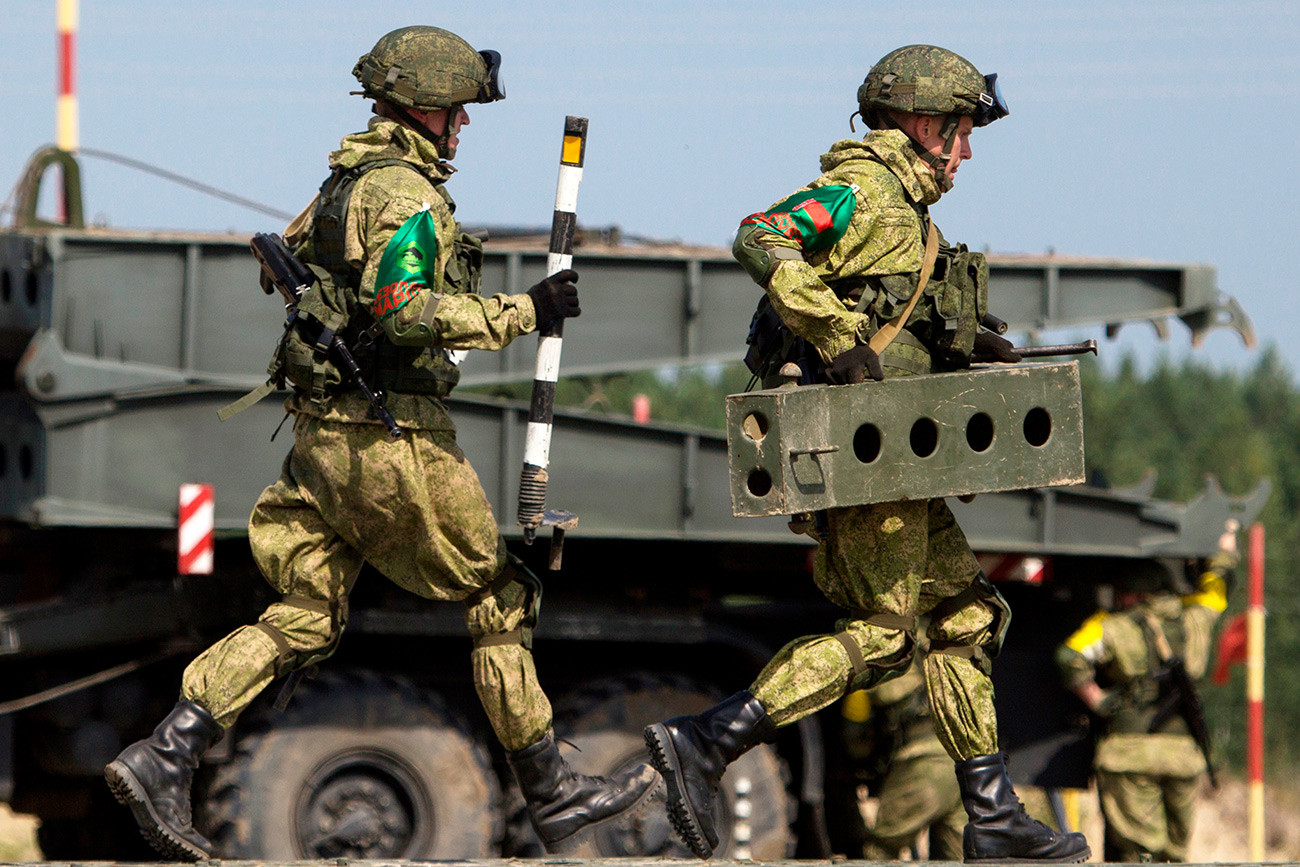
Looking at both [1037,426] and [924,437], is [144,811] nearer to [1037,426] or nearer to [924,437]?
[924,437]

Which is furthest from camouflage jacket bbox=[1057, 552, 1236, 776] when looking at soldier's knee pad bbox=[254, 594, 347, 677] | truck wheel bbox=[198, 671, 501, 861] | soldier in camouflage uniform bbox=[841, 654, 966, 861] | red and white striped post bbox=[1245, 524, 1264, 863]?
soldier's knee pad bbox=[254, 594, 347, 677]

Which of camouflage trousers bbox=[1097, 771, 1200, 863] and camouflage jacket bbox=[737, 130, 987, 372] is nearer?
camouflage jacket bbox=[737, 130, 987, 372]

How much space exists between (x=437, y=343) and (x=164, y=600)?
4.26 metres

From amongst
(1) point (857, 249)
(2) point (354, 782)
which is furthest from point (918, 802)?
(1) point (857, 249)

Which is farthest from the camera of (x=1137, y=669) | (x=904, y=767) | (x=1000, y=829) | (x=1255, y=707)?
(x=1255, y=707)

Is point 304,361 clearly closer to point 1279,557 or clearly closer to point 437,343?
point 437,343

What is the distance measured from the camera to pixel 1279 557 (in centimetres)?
4553

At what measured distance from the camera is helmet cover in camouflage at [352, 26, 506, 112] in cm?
523

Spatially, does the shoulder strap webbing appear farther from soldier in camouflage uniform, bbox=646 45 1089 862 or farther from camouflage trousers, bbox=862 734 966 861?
camouflage trousers, bbox=862 734 966 861

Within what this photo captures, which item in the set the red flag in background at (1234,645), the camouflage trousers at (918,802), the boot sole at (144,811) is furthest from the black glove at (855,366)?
the red flag in background at (1234,645)

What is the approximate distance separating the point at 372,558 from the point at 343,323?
67 centimetres

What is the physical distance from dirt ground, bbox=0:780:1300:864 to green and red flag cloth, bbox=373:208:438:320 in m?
8.97

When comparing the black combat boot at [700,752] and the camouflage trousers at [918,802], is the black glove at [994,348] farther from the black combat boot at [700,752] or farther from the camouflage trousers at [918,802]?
the camouflage trousers at [918,802]

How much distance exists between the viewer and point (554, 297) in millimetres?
5105
